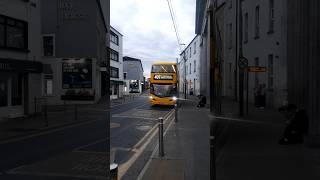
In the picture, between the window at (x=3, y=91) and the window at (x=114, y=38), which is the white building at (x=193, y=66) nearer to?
the window at (x=114, y=38)

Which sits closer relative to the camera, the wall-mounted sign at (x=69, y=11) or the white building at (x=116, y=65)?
the wall-mounted sign at (x=69, y=11)

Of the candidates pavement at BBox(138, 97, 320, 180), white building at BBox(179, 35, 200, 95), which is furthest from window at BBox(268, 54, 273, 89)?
white building at BBox(179, 35, 200, 95)

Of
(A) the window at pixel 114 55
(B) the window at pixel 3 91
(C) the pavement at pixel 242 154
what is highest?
(A) the window at pixel 114 55

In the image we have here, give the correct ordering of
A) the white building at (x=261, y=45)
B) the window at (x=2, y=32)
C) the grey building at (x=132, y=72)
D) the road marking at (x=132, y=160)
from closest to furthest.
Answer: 1. the window at (x=2, y=32)
2. the white building at (x=261, y=45)
3. the grey building at (x=132, y=72)
4. the road marking at (x=132, y=160)

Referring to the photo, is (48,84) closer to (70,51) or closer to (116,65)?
(70,51)

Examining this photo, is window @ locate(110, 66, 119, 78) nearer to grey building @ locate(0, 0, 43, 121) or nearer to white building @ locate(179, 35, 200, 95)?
grey building @ locate(0, 0, 43, 121)

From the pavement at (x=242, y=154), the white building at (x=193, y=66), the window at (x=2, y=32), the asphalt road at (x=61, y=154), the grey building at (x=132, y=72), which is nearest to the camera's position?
the window at (x=2, y=32)

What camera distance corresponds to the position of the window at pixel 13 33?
1.04 meters

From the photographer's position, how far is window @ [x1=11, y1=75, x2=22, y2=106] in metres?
1.08

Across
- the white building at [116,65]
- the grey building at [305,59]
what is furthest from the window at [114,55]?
the grey building at [305,59]

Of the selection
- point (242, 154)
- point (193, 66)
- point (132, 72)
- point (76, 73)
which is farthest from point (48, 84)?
point (242, 154)

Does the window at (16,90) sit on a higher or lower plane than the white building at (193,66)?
lower

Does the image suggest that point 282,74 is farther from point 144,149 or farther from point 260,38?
point 144,149

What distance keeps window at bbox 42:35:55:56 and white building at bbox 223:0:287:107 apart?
2.50ft
